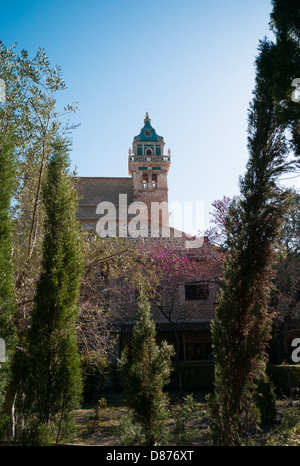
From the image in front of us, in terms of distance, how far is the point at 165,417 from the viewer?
6656 millimetres

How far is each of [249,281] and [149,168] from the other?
34.6m

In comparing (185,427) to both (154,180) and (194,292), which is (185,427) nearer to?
(194,292)

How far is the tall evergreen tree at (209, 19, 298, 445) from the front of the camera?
527 cm

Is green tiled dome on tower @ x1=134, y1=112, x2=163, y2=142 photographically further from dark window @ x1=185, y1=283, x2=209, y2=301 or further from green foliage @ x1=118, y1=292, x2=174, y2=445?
green foliage @ x1=118, y1=292, x2=174, y2=445

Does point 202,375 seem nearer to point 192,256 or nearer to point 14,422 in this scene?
point 192,256

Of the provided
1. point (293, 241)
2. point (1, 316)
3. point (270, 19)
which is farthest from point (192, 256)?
point (1, 316)

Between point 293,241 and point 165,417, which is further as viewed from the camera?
point 293,241

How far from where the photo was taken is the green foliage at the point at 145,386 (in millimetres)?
6249

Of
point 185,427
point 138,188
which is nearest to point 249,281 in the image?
point 185,427

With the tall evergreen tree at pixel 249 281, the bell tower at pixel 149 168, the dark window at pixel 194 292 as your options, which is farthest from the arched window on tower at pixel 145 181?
the tall evergreen tree at pixel 249 281

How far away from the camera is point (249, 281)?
544 cm

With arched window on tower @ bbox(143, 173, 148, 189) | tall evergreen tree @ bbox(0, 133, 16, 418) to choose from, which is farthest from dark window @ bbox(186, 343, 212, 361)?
arched window on tower @ bbox(143, 173, 148, 189)

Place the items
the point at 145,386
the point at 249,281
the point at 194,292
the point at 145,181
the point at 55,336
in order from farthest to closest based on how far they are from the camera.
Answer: the point at 145,181
the point at 194,292
the point at 145,386
the point at 55,336
the point at 249,281

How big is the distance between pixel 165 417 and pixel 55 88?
7.32 meters
